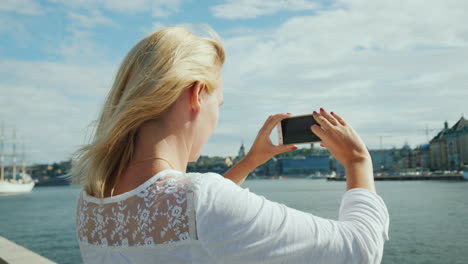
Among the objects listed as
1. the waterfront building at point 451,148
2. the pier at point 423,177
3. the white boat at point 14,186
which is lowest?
the pier at point 423,177

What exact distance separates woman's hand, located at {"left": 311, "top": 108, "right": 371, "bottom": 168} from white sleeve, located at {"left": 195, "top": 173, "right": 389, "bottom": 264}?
0.72 ft

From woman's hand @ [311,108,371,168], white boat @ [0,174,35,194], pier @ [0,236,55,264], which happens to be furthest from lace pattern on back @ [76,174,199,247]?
white boat @ [0,174,35,194]

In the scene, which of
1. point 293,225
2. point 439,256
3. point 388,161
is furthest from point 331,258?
point 388,161

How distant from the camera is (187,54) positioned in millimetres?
940

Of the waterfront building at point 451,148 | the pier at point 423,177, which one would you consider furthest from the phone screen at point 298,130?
the waterfront building at point 451,148

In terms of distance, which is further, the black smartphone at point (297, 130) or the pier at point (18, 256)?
the pier at point (18, 256)

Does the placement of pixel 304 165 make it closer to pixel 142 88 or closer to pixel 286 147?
pixel 286 147

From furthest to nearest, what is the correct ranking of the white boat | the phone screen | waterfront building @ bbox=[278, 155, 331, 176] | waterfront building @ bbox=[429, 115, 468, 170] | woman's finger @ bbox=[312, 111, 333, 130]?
1. waterfront building @ bbox=[278, 155, 331, 176]
2. waterfront building @ bbox=[429, 115, 468, 170]
3. the white boat
4. the phone screen
5. woman's finger @ bbox=[312, 111, 333, 130]

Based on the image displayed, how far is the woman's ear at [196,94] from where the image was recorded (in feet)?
3.07

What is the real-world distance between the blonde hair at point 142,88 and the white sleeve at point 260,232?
205 mm

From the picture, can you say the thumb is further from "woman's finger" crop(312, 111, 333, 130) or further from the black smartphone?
"woman's finger" crop(312, 111, 333, 130)

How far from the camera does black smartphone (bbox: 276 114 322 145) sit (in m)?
1.26

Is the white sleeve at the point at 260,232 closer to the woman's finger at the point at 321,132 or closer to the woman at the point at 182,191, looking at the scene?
the woman at the point at 182,191

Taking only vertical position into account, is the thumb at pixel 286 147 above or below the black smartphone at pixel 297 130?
below
